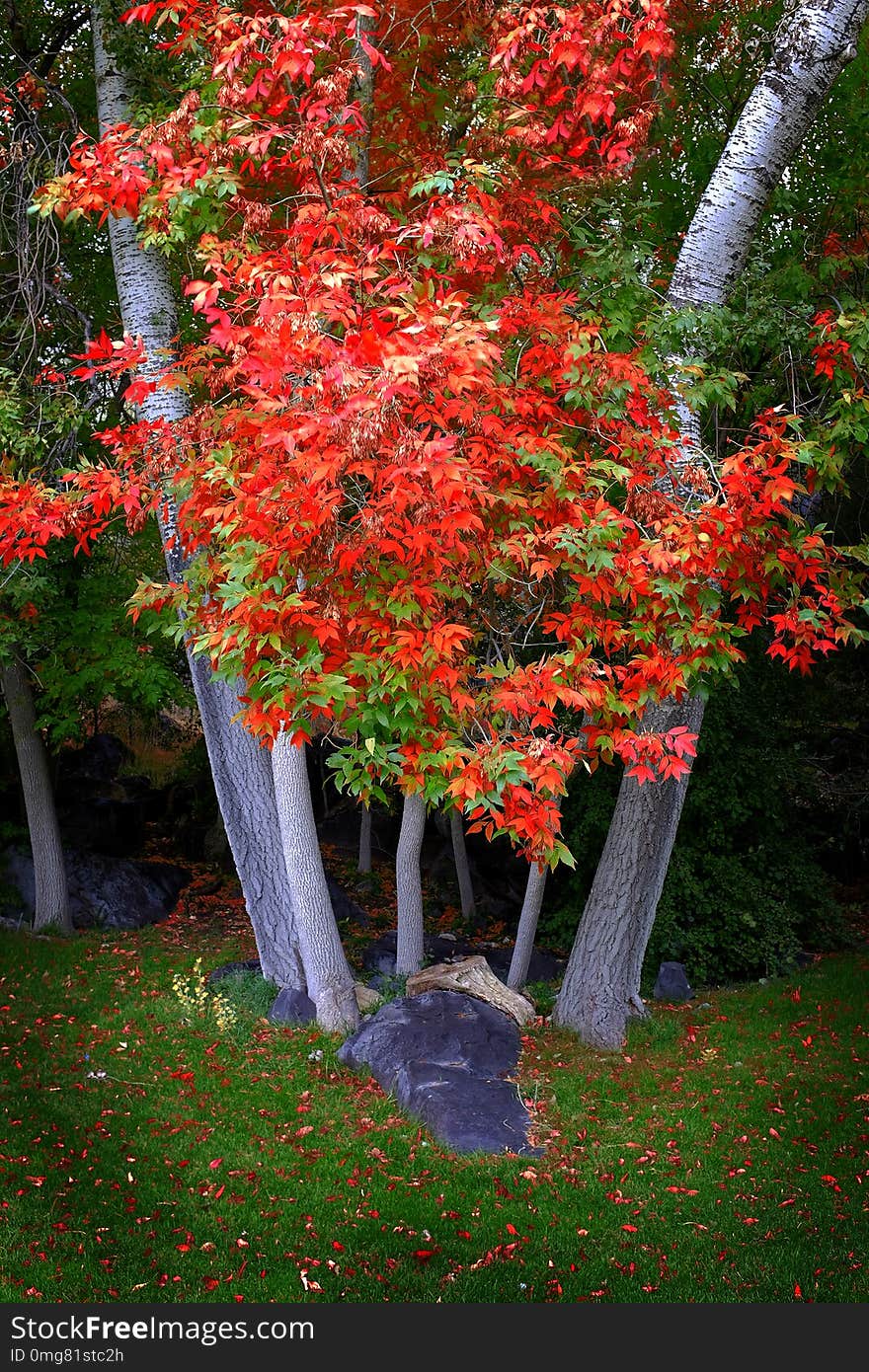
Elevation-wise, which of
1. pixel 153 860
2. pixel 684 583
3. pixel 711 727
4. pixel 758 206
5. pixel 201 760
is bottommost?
pixel 153 860

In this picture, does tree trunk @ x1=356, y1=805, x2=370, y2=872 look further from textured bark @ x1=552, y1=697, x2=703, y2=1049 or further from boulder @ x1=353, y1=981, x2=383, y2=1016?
textured bark @ x1=552, y1=697, x2=703, y2=1049

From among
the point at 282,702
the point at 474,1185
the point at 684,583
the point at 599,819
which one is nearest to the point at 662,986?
the point at 599,819

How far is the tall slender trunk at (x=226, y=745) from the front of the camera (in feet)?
27.6

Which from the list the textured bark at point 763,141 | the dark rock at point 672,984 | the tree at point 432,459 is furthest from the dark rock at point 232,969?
the textured bark at point 763,141

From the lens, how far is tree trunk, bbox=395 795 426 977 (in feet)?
31.4

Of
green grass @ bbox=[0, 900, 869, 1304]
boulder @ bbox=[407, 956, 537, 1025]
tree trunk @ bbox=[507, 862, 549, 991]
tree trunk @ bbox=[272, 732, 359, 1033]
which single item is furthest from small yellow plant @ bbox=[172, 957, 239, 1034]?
tree trunk @ bbox=[507, 862, 549, 991]

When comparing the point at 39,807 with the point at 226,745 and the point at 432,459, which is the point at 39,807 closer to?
the point at 226,745

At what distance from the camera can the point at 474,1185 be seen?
5949mm

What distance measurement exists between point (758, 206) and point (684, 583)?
131 inches

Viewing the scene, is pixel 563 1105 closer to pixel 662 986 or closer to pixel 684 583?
pixel 662 986

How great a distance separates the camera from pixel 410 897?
970cm

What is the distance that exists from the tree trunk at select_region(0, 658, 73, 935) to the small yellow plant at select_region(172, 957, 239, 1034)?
11.2 ft

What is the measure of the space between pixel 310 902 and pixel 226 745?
5.02 ft

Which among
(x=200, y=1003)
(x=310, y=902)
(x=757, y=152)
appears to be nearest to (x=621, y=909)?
(x=310, y=902)
